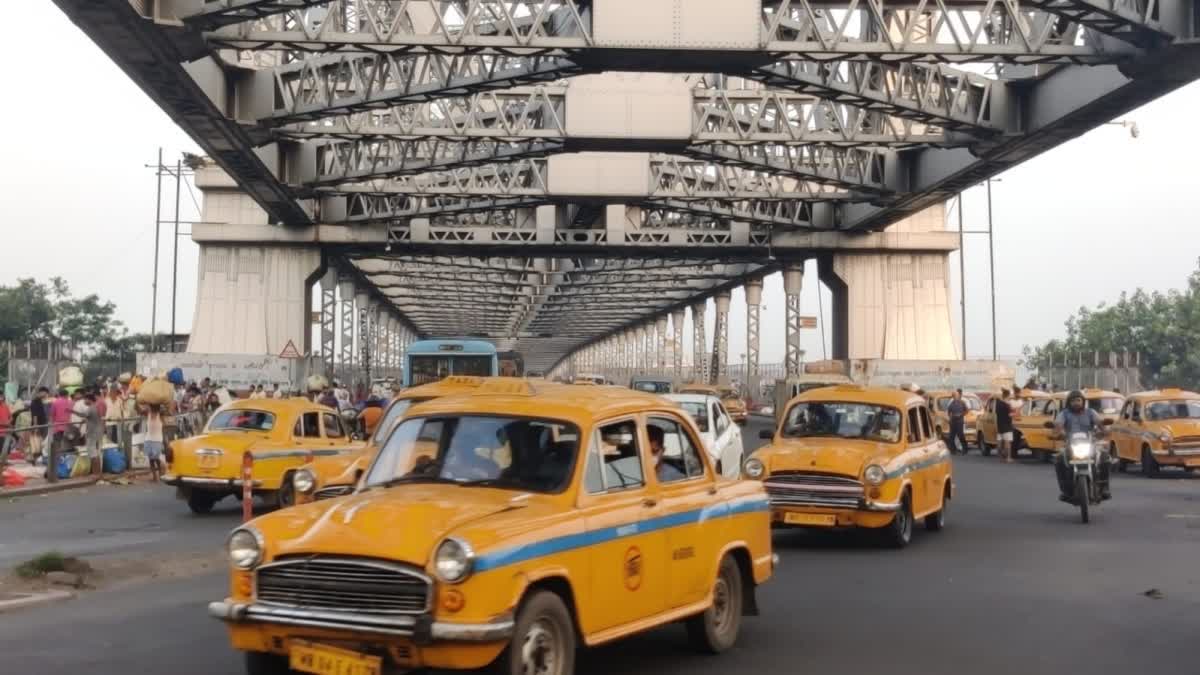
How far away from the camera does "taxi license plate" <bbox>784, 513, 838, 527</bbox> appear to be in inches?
583

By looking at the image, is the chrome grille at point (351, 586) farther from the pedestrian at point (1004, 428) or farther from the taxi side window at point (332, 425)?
the pedestrian at point (1004, 428)

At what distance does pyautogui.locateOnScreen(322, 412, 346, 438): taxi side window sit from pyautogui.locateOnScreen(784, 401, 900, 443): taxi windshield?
706 cm

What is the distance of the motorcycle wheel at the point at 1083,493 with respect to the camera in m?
18.4

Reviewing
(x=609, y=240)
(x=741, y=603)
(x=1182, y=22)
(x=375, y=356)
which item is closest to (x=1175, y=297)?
(x=375, y=356)

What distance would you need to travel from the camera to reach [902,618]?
1070cm

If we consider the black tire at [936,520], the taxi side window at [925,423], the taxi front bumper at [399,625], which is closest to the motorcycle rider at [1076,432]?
the black tire at [936,520]

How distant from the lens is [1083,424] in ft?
61.5

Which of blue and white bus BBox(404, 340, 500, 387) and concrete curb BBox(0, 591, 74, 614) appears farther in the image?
blue and white bus BBox(404, 340, 500, 387)

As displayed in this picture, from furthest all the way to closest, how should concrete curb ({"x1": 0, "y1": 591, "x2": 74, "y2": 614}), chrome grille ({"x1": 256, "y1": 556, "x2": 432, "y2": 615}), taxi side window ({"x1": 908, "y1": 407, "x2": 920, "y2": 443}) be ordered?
taxi side window ({"x1": 908, "y1": 407, "x2": 920, "y2": 443}) → concrete curb ({"x1": 0, "y1": 591, "x2": 74, "y2": 614}) → chrome grille ({"x1": 256, "y1": 556, "x2": 432, "y2": 615})

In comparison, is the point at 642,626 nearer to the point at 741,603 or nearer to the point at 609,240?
the point at 741,603

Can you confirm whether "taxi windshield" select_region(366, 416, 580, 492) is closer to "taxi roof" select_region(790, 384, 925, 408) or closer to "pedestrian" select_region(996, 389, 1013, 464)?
"taxi roof" select_region(790, 384, 925, 408)

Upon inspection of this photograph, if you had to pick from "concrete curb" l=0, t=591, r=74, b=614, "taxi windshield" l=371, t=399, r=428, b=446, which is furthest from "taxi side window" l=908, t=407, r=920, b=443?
"concrete curb" l=0, t=591, r=74, b=614

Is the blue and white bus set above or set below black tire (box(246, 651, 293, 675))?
above

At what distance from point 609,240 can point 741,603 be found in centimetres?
3914
